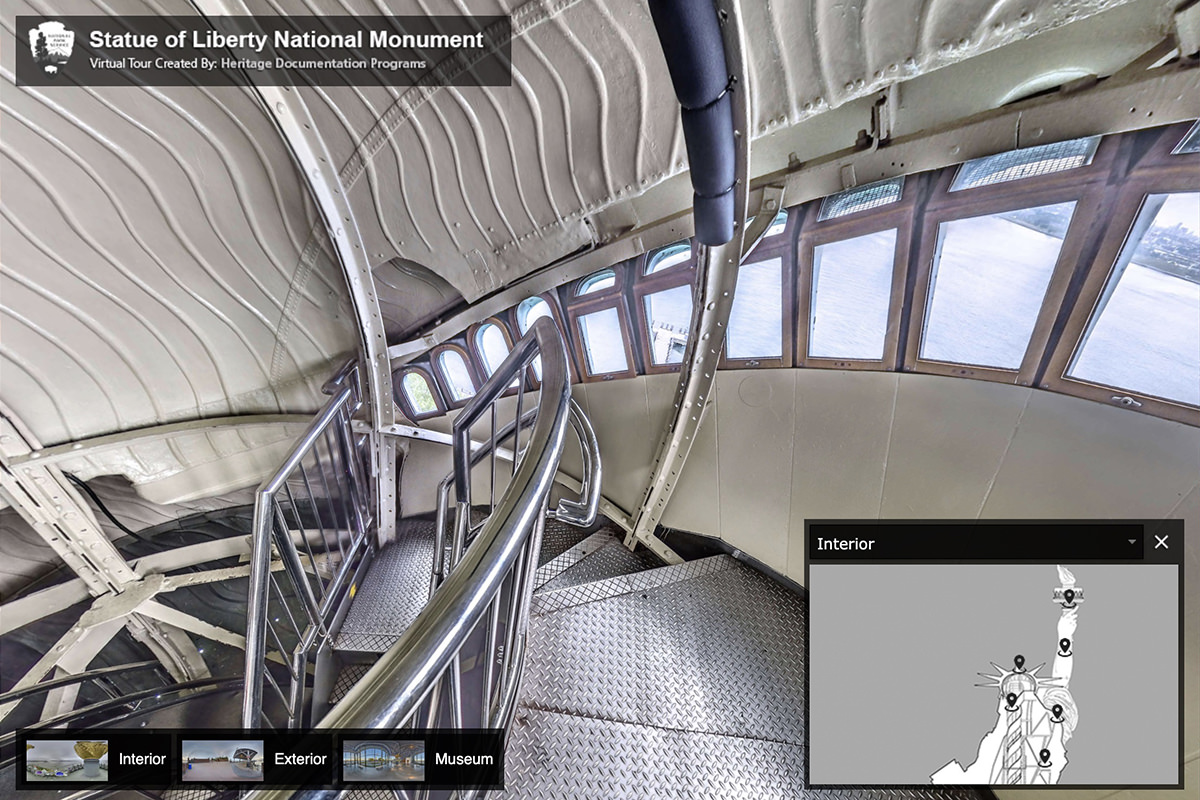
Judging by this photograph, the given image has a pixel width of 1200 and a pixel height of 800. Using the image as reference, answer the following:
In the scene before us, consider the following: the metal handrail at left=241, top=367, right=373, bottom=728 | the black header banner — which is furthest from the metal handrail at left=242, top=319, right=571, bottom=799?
the black header banner

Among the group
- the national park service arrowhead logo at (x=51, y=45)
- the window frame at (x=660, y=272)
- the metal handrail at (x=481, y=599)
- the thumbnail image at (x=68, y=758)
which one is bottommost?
the thumbnail image at (x=68, y=758)

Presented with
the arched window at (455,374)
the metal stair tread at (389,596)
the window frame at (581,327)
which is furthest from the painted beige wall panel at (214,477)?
the window frame at (581,327)

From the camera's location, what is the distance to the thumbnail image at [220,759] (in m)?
1.28

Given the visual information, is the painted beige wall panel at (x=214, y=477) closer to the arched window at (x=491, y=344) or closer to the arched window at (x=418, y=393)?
the arched window at (x=418, y=393)

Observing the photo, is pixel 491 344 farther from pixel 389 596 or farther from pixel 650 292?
pixel 389 596

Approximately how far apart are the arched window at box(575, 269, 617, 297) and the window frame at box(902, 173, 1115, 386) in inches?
71.2

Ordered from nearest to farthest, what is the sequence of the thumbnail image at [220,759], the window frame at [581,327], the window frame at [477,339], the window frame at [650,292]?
the thumbnail image at [220,759] → the window frame at [650,292] → the window frame at [581,327] → the window frame at [477,339]

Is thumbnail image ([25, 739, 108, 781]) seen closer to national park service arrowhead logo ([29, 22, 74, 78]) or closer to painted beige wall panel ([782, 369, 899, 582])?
national park service arrowhead logo ([29, 22, 74, 78])

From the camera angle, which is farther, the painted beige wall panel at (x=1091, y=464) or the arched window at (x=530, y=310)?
the arched window at (x=530, y=310)

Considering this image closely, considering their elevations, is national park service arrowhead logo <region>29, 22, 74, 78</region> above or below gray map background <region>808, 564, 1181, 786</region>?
above

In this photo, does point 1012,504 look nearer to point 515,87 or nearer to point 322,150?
point 515,87

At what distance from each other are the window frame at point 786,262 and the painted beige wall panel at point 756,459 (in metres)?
0.07

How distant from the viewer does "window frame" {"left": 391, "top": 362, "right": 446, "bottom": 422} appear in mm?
4438

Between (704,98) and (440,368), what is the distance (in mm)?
3444
